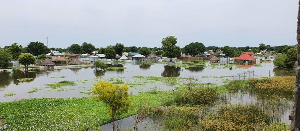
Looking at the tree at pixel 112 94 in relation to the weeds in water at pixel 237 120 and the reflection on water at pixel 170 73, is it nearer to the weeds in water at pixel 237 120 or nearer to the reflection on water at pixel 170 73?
the weeds in water at pixel 237 120

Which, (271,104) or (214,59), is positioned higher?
(214,59)

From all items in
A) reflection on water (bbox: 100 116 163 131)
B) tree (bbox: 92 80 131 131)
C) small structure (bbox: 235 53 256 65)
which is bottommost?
reflection on water (bbox: 100 116 163 131)

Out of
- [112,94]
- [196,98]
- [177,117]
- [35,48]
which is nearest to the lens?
[112,94]

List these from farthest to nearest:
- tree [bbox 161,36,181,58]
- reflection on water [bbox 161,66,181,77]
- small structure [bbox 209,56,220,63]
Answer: small structure [bbox 209,56,220,63] < tree [bbox 161,36,181,58] < reflection on water [bbox 161,66,181,77]

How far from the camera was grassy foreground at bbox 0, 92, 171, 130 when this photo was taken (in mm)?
13961

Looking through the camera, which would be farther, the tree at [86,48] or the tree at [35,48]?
the tree at [86,48]

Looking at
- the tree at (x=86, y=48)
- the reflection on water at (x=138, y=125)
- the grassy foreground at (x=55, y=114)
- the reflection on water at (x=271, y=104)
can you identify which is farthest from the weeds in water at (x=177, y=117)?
the tree at (x=86, y=48)

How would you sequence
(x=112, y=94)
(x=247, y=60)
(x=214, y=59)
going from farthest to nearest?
(x=214, y=59), (x=247, y=60), (x=112, y=94)

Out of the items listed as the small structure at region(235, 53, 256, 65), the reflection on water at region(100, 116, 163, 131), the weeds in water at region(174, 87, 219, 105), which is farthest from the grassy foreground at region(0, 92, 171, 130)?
the small structure at region(235, 53, 256, 65)

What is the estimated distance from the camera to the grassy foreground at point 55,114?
13961 mm

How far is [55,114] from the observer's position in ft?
53.0

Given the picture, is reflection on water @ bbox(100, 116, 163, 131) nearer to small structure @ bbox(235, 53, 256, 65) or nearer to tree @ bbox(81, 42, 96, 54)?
small structure @ bbox(235, 53, 256, 65)

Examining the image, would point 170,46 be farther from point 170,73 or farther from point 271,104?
point 271,104

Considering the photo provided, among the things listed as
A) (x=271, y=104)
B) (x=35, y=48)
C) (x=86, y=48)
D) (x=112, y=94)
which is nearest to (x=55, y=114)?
(x=112, y=94)
